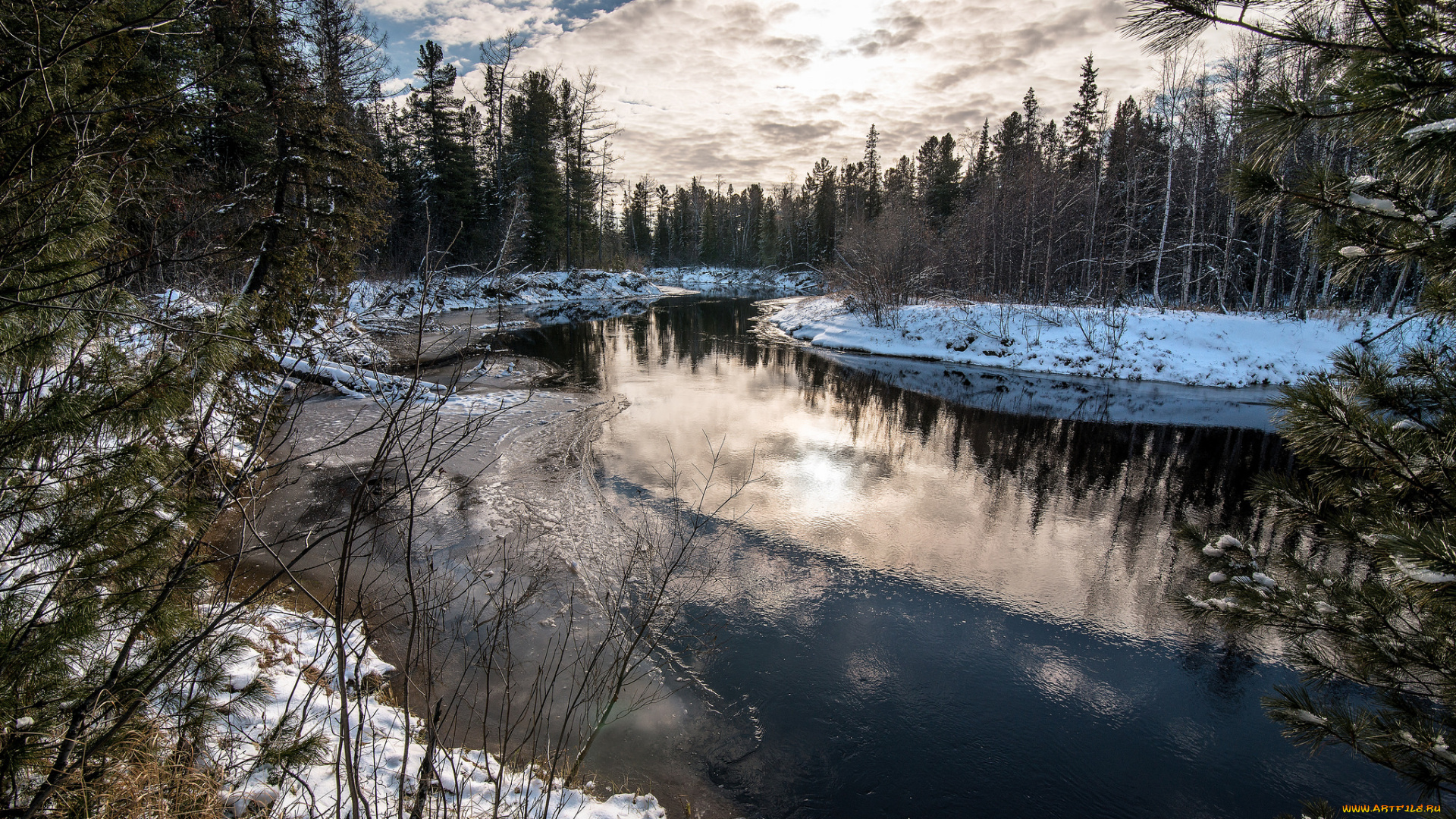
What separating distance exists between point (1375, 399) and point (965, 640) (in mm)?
4247

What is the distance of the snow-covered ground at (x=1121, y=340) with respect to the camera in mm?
19609

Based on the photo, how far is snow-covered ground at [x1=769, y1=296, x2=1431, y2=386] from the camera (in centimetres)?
1961

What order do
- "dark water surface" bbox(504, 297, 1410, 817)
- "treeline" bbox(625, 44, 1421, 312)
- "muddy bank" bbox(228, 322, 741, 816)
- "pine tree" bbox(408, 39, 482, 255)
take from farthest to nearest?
"pine tree" bbox(408, 39, 482, 255)
"treeline" bbox(625, 44, 1421, 312)
"dark water surface" bbox(504, 297, 1410, 817)
"muddy bank" bbox(228, 322, 741, 816)

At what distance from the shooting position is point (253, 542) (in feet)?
24.4

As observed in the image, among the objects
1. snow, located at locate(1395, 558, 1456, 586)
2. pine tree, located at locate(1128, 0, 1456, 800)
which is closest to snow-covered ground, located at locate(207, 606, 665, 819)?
snow, located at locate(1395, 558, 1456, 586)

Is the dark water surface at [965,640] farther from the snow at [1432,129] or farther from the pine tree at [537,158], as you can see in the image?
the pine tree at [537,158]

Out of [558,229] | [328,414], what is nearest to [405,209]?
[558,229]

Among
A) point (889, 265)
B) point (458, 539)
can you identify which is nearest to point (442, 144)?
point (889, 265)

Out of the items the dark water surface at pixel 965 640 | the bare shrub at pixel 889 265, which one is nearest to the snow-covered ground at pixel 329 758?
the dark water surface at pixel 965 640

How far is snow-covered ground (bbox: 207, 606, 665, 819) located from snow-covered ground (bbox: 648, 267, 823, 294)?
5513 centimetres

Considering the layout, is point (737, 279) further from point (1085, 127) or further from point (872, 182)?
point (1085, 127)

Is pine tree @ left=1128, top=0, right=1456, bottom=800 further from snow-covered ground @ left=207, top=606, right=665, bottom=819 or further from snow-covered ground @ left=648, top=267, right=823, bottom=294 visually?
snow-covered ground @ left=648, top=267, right=823, bottom=294

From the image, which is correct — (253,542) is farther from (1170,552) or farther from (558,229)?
(558,229)

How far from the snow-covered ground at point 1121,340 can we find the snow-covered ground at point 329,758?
2170 cm
